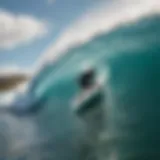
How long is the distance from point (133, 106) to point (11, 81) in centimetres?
45

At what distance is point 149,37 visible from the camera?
49.2 inches

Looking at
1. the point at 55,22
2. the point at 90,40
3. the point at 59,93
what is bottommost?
the point at 59,93

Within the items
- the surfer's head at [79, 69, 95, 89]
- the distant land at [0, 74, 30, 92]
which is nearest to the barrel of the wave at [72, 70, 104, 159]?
the surfer's head at [79, 69, 95, 89]

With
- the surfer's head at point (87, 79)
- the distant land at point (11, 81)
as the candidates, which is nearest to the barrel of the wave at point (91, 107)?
the surfer's head at point (87, 79)

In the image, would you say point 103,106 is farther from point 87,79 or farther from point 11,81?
point 11,81

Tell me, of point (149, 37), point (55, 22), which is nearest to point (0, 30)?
point (55, 22)

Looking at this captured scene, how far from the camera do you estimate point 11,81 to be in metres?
1.36

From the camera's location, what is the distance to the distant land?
4.41 ft

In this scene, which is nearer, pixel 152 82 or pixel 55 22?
pixel 152 82

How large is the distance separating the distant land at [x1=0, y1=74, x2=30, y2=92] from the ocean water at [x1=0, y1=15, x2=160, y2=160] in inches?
1.7

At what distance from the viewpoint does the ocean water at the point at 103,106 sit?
1211mm

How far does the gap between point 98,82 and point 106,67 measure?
0.19ft

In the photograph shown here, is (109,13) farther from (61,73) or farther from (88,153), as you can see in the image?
(88,153)

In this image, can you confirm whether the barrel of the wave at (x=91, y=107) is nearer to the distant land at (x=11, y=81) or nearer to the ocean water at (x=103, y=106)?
the ocean water at (x=103, y=106)
